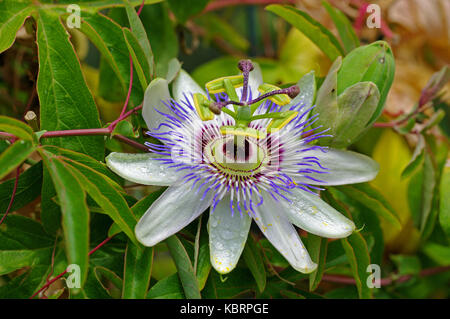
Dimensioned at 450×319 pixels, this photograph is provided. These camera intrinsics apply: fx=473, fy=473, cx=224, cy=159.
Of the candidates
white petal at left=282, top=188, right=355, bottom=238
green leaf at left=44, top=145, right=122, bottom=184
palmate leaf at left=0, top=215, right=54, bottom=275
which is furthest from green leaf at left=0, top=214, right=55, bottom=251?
white petal at left=282, top=188, right=355, bottom=238

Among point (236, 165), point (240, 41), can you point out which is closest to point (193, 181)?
point (236, 165)

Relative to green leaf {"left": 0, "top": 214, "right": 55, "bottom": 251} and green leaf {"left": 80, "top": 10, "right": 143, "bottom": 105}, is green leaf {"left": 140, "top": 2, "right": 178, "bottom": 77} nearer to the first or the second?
green leaf {"left": 80, "top": 10, "right": 143, "bottom": 105}

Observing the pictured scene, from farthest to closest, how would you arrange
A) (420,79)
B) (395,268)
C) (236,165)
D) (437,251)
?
1. (420,79)
2. (395,268)
3. (437,251)
4. (236,165)

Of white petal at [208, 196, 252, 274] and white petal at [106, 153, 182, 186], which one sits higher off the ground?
white petal at [106, 153, 182, 186]

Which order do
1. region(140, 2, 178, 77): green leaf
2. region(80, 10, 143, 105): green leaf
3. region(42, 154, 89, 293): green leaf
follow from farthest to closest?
region(140, 2, 178, 77): green leaf, region(80, 10, 143, 105): green leaf, region(42, 154, 89, 293): green leaf
